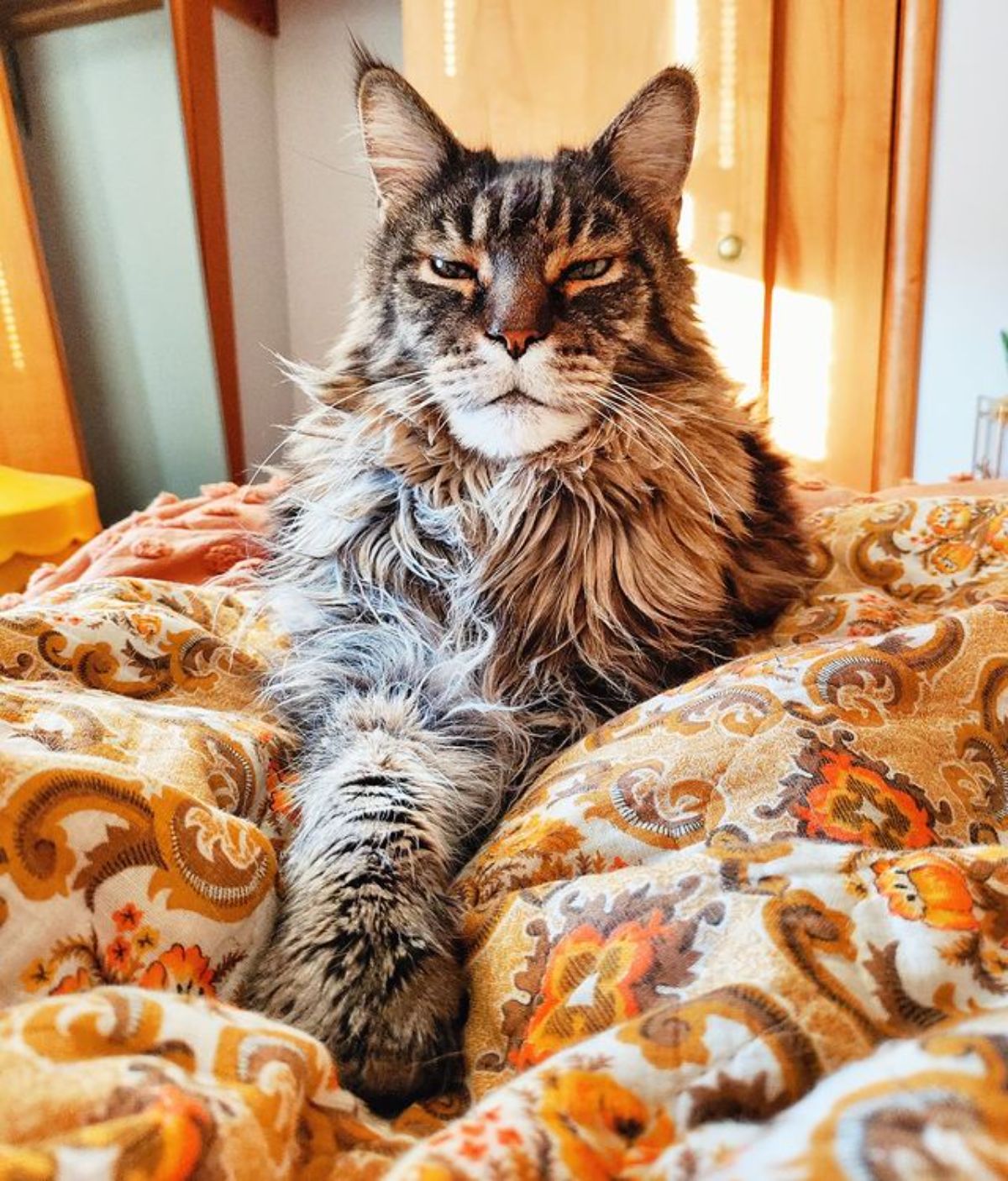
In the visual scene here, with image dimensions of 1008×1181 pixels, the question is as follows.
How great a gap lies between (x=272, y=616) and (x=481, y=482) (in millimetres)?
354

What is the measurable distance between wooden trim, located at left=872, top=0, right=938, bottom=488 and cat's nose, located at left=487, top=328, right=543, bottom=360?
217 centimetres

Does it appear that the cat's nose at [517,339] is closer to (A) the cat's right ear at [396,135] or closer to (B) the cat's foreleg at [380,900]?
(A) the cat's right ear at [396,135]

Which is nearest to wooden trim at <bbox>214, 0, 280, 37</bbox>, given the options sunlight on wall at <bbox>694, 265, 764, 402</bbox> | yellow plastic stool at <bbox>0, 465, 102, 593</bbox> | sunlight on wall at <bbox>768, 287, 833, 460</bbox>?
yellow plastic stool at <bbox>0, 465, 102, 593</bbox>

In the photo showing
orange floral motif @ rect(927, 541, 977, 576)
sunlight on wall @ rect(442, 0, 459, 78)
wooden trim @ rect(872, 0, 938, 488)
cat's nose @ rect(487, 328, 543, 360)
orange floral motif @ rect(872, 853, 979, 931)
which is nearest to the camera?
orange floral motif @ rect(872, 853, 979, 931)

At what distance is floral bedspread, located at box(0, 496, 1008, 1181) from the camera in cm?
41

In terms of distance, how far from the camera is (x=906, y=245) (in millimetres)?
2852

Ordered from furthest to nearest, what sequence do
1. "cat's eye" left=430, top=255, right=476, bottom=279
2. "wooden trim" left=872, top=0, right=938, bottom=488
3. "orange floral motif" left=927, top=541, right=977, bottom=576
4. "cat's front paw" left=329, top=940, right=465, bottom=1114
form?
"wooden trim" left=872, top=0, right=938, bottom=488
"orange floral motif" left=927, top=541, right=977, bottom=576
"cat's eye" left=430, top=255, right=476, bottom=279
"cat's front paw" left=329, top=940, right=465, bottom=1114

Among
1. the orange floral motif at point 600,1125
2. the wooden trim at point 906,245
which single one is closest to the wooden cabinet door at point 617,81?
the wooden trim at point 906,245

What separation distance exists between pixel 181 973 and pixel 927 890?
486 mm

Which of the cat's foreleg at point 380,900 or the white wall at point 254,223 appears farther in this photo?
the white wall at point 254,223

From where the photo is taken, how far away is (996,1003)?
0.49m

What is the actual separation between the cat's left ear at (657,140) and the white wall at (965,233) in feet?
5.95

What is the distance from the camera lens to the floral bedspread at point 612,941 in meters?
0.41

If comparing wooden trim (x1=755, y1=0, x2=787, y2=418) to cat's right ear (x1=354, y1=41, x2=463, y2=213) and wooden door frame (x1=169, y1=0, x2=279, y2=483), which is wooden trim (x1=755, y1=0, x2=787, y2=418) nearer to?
cat's right ear (x1=354, y1=41, x2=463, y2=213)
